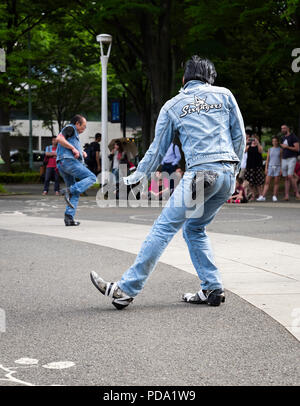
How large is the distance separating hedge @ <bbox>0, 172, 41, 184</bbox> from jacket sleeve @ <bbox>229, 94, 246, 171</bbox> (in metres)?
26.1

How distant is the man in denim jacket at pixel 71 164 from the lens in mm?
12219

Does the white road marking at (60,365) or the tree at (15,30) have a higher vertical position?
the tree at (15,30)

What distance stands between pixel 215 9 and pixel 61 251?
13.8 meters

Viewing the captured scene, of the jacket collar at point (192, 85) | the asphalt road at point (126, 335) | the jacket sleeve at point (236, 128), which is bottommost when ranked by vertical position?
the asphalt road at point (126, 335)

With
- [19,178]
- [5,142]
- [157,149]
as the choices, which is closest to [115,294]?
[157,149]

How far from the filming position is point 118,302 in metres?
5.68

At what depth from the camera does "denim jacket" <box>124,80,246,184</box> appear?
5582 mm

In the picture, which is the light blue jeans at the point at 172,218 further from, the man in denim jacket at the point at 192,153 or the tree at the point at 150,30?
the tree at the point at 150,30

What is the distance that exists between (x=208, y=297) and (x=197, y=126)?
1309mm

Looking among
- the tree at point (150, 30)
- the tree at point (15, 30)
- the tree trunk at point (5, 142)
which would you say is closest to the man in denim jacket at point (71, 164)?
the tree at point (150, 30)

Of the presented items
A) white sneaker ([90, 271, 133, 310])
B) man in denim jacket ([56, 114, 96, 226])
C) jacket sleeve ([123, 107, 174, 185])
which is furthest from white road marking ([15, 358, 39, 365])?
man in denim jacket ([56, 114, 96, 226])

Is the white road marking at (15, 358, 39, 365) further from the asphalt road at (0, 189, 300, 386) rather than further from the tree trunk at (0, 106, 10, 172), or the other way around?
the tree trunk at (0, 106, 10, 172)
